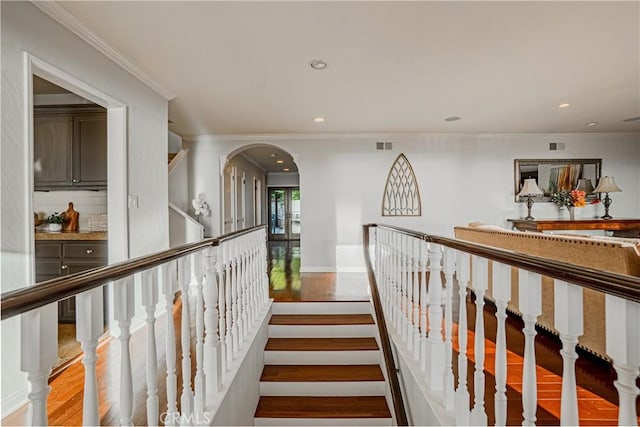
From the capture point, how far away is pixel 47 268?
3201 millimetres

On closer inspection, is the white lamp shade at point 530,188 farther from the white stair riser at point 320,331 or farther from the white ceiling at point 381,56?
the white stair riser at point 320,331

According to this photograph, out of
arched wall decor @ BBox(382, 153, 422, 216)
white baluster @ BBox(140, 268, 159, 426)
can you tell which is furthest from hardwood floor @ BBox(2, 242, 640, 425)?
arched wall decor @ BBox(382, 153, 422, 216)

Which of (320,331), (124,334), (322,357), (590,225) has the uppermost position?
(590,225)

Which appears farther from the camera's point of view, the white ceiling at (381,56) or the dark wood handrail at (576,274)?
the white ceiling at (381,56)

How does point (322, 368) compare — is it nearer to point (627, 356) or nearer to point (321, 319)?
point (321, 319)

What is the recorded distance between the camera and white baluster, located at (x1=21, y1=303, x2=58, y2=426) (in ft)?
2.32

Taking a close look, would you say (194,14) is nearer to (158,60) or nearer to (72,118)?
(158,60)

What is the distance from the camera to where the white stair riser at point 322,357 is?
3.10m

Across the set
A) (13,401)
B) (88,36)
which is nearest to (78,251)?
(13,401)

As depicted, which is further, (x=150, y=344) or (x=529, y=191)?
(x=529, y=191)

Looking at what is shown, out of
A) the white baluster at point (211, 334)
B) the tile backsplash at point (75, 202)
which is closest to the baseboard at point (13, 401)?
the white baluster at point (211, 334)

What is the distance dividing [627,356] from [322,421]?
7.88 ft

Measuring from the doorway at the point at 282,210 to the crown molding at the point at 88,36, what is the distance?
8.18m

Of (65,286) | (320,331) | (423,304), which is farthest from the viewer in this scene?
(320,331)
